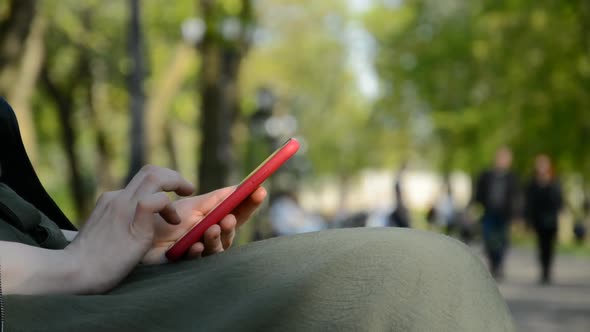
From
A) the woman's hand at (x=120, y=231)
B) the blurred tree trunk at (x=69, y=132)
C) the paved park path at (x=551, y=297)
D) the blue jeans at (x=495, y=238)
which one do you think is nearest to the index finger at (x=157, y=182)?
the woman's hand at (x=120, y=231)

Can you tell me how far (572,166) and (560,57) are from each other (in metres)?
3.40

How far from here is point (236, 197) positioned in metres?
2.09

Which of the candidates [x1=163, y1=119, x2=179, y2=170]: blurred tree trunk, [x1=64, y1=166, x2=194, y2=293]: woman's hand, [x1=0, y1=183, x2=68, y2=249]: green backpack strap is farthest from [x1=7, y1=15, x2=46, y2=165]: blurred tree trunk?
[x1=163, y1=119, x2=179, y2=170]: blurred tree trunk

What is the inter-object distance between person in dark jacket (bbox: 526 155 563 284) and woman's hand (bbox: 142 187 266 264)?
14540 millimetres

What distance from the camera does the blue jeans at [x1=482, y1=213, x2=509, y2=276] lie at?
16.7 m

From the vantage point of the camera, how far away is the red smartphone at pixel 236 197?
6.40 feet

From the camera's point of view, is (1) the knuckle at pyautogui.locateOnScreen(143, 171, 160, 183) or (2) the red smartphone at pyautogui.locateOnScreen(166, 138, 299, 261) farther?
(1) the knuckle at pyautogui.locateOnScreen(143, 171, 160, 183)

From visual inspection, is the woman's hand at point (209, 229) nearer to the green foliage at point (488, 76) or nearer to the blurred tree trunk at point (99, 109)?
the green foliage at point (488, 76)

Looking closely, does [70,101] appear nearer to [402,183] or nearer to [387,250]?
[402,183]

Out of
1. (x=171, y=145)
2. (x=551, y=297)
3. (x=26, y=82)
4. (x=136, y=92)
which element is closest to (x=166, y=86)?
(x=136, y=92)

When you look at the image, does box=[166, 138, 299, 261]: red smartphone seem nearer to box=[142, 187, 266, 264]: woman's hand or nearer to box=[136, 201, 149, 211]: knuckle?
box=[142, 187, 266, 264]: woman's hand

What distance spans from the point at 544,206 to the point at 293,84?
3370 cm

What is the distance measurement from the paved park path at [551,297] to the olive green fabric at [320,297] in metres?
5.34

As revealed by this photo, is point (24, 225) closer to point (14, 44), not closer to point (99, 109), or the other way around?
point (14, 44)
